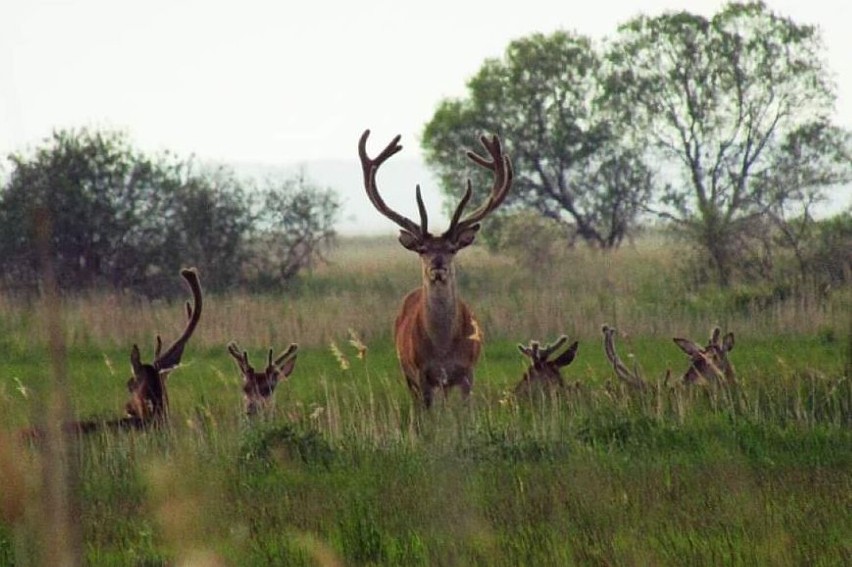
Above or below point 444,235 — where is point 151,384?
below

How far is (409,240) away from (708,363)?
258 centimetres

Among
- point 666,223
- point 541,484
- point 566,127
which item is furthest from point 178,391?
point 566,127

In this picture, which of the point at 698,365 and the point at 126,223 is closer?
the point at 698,365

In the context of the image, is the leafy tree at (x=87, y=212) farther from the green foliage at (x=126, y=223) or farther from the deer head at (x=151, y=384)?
the deer head at (x=151, y=384)

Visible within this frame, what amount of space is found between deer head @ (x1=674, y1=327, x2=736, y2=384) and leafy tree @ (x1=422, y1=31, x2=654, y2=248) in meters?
29.1

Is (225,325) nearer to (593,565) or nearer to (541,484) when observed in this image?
(541,484)

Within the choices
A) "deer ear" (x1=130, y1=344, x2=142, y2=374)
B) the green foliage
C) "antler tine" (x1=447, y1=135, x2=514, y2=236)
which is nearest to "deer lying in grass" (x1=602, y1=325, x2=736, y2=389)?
"antler tine" (x1=447, y1=135, x2=514, y2=236)

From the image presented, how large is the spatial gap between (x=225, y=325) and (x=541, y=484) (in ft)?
40.9

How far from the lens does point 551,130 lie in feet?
136

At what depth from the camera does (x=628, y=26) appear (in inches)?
1501

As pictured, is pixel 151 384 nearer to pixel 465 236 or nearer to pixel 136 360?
pixel 136 360

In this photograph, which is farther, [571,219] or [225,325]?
[571,219]

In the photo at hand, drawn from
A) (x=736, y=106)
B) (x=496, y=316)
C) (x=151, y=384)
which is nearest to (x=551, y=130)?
(x=736, y=106)

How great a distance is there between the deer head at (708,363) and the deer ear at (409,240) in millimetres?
2087
